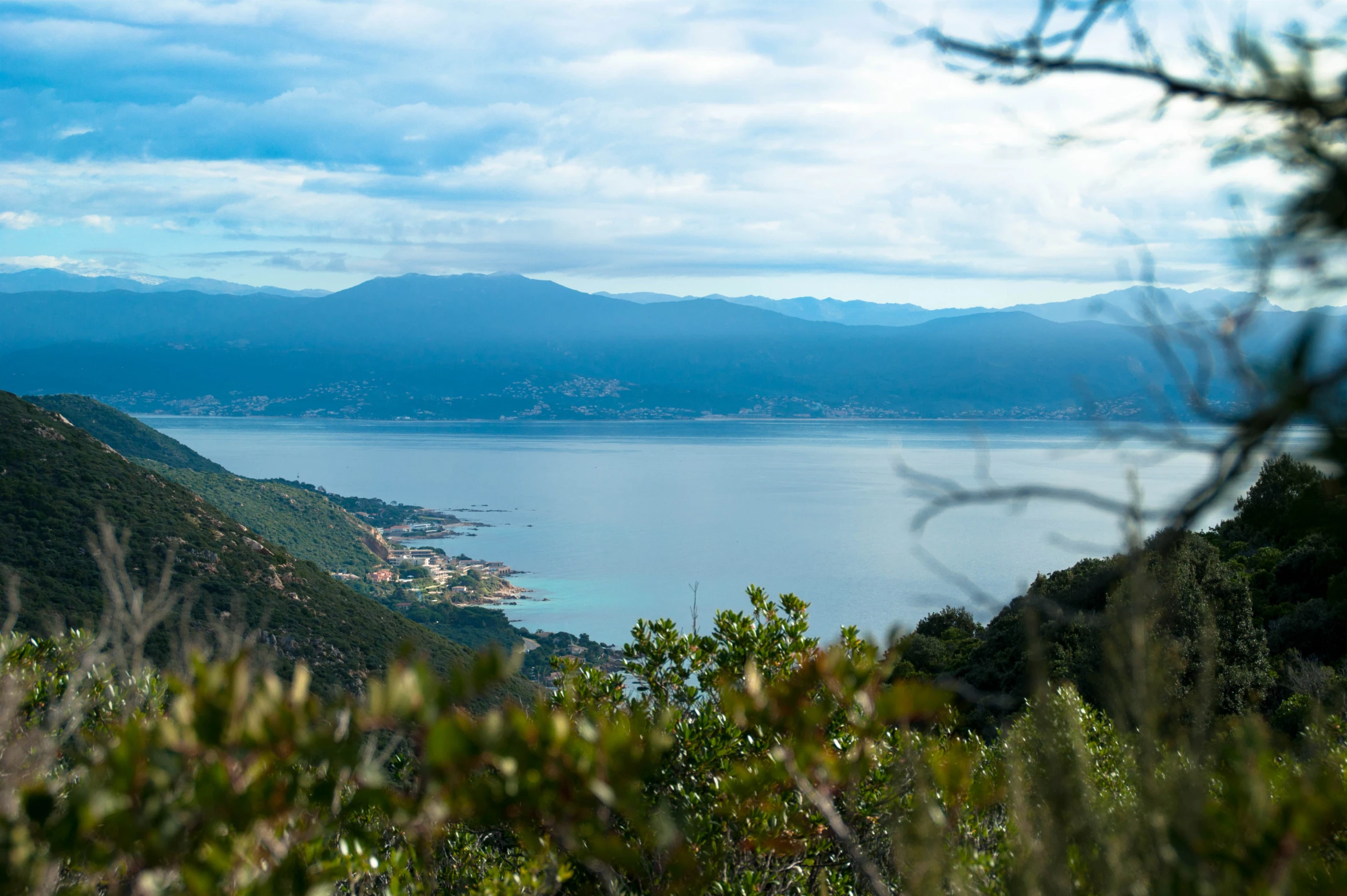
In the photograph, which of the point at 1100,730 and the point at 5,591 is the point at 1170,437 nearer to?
the point at 1100,730

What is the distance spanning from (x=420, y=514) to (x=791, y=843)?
82487 mm

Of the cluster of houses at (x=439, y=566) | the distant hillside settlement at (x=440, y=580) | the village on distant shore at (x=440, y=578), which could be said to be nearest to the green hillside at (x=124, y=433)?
the cluster of houses at (x=439, y=566)

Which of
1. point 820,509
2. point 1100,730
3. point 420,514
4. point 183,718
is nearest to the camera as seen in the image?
point 183,718

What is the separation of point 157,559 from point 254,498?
121ft

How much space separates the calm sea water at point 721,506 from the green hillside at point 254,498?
394 inches

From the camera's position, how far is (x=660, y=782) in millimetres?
3709

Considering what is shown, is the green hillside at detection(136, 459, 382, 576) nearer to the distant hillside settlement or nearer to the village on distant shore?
the village on distant shore

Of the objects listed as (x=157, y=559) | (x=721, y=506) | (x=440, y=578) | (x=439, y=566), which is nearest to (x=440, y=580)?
(x=440, y=578)

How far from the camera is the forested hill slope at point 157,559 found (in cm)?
2134

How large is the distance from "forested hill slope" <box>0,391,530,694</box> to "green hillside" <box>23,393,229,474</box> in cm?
3909

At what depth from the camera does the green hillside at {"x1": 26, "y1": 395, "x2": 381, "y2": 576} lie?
2157 inches

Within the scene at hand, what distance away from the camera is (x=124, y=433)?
7144 centimetres

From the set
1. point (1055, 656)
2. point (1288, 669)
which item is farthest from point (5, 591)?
point (1288, 669)

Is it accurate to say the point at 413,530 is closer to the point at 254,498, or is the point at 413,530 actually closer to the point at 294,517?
the point at 294,517
